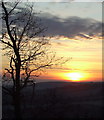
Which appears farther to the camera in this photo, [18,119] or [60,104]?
[60,104]

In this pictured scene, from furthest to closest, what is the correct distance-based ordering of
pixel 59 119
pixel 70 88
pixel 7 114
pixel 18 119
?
1. pixel 70 88
2. pixel 7 114
3. pixel 59 119
4. pixel 18 119

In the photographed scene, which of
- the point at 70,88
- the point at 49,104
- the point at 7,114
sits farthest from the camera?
the point at 70,88

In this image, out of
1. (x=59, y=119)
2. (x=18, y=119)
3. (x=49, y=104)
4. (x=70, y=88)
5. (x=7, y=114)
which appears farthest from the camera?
(x=70, y=88)

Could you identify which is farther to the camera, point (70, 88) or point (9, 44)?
point (70, 88)

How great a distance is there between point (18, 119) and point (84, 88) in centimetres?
2671

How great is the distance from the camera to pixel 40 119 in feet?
54.0

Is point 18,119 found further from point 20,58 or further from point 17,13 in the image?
point 17,13

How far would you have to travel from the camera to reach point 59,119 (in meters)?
16.2

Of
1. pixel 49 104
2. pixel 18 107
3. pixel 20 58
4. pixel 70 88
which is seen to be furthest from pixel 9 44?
pixel 70 88

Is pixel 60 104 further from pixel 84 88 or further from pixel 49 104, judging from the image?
pixel 84 88

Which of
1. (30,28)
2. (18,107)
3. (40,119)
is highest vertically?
(30,28)

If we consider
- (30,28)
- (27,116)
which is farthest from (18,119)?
(27,116)

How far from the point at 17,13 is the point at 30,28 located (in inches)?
37.1

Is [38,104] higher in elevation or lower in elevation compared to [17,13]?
lower
